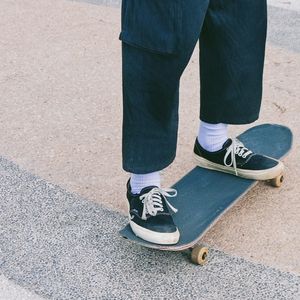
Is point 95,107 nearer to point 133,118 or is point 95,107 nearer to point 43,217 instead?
point 43,217

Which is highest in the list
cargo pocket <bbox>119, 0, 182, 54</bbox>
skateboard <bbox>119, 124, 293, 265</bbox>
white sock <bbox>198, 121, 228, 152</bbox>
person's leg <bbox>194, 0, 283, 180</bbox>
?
cargo pocket <bbox>119, 0, 182, 54</bbox>

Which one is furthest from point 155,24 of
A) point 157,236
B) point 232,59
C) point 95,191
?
point 95,191

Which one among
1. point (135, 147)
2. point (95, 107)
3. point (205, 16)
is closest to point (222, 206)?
point (135, 147)

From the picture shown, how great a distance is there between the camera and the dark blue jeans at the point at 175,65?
2.34 m

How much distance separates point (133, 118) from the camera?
251 centimetres

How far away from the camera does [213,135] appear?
296 centimetres

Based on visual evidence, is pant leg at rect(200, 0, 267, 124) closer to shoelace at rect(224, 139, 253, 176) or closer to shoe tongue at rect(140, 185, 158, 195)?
shoelace at rect(224, 139, 253, 176)

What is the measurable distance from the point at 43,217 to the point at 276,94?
64.0 inches

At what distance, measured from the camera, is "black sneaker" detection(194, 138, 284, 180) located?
2.90m

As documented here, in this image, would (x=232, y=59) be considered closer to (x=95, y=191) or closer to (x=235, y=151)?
(x=235, y=151)

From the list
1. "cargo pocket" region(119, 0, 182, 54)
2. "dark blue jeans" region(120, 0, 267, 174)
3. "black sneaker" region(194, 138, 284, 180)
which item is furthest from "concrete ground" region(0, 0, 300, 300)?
"cargo pocket" region(119, 0, 182, 54)

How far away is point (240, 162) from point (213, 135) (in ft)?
0.54

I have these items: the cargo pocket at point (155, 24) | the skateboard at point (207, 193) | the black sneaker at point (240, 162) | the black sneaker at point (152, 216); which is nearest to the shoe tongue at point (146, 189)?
the black sneaker at point (152, 216)

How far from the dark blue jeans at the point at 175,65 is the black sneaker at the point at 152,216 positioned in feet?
0.37
